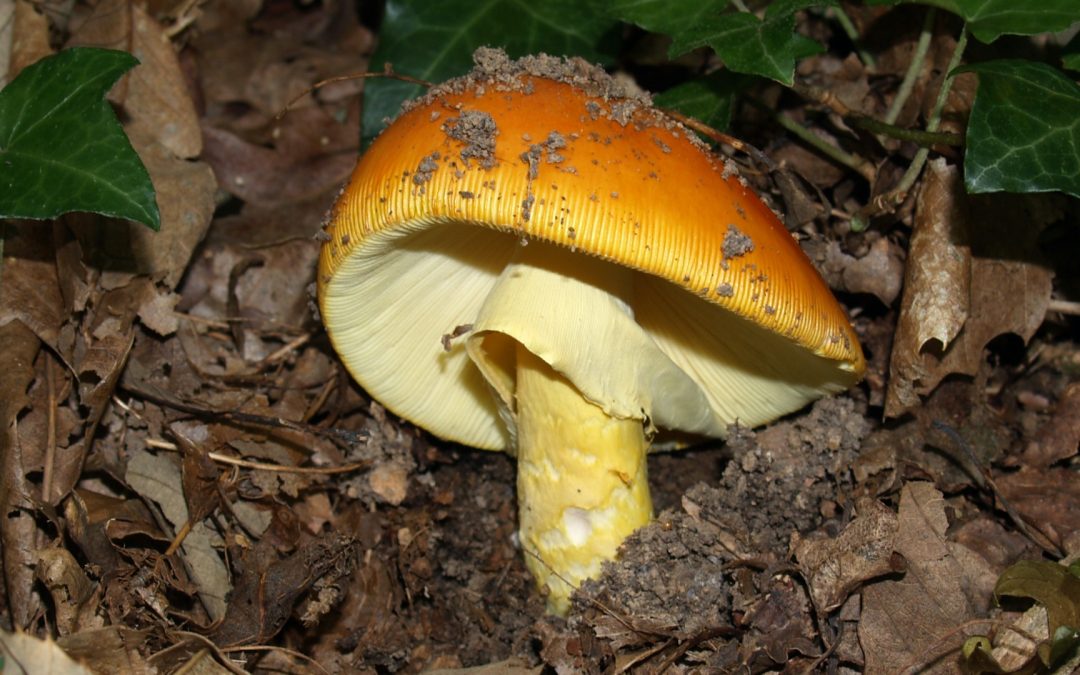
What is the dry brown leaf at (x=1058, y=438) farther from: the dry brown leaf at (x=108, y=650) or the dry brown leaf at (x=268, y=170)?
the dry brown leaf at (x=268, y=170)

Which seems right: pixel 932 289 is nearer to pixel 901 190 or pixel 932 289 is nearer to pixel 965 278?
pixel 965 278

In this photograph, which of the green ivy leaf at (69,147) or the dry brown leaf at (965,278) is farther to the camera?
the dry brown leaf at (965,278)

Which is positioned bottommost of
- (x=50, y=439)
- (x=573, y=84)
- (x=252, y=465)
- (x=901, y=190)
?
(x=252, y=465)

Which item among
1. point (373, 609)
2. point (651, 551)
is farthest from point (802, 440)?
point (373, 609)

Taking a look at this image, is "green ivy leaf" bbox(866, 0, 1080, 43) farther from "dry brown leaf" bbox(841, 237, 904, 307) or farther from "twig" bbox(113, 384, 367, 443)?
"twig" bbox(113, 384, 367, 443)

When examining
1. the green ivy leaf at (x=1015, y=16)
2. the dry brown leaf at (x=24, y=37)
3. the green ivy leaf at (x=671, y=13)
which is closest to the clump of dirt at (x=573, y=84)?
the green ivy leaf at (x=671, y=13)

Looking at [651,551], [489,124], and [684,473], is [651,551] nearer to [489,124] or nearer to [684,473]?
[684,473]

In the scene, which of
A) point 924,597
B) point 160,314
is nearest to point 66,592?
point 160,314
